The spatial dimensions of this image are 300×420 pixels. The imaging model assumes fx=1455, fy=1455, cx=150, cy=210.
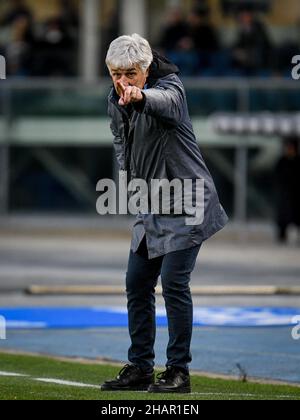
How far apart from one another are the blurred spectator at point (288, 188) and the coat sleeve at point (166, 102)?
51.7 ft

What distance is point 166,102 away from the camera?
7918mm

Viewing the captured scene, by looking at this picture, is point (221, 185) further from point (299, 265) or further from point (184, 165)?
point (184, 165)

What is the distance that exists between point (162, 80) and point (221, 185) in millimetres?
16605

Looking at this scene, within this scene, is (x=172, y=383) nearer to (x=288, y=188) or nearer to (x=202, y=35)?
(x=288, y=188)

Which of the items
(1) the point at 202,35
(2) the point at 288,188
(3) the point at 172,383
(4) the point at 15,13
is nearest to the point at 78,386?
(3) the point at 172,383

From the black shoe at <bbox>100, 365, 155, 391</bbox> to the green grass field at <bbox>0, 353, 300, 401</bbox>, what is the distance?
93 mm

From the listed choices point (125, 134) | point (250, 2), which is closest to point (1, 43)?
point (250, 2)

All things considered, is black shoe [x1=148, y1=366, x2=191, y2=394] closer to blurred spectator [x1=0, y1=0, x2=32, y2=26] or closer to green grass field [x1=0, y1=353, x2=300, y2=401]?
green grass field [x1=0, y1=353, x2=300, y2=401]

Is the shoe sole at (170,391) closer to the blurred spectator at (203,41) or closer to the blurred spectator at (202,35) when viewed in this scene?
the blurred spectator at (203,41)

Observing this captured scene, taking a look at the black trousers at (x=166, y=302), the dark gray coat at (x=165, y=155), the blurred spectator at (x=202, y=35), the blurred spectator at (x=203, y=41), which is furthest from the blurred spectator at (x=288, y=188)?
the dark gray coat at (x=165, y=155)

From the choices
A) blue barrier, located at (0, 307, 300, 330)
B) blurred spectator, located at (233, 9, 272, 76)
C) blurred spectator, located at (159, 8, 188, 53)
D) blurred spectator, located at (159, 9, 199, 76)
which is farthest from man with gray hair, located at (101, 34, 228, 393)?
blurred spectator, located at (159, 8, 188, 53)

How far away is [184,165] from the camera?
26.9 ft
